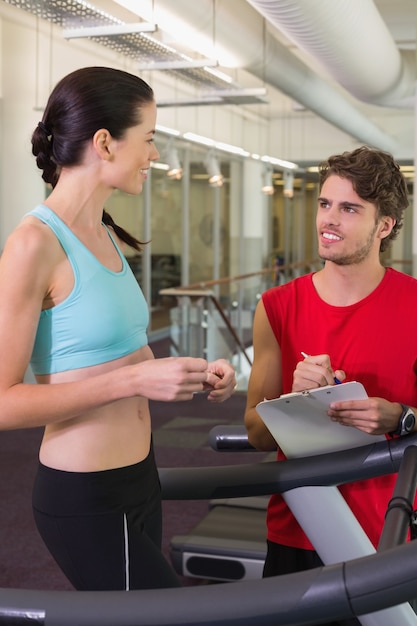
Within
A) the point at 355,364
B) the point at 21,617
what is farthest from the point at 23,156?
the point at 21,617

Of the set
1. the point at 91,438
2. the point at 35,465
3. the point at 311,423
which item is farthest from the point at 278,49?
the point at 91,438

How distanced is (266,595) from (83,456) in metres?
0.54

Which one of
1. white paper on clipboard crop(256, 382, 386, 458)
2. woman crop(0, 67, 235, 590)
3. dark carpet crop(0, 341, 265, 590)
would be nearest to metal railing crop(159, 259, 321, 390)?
dark carpet crop(0, 341, 265, 590)

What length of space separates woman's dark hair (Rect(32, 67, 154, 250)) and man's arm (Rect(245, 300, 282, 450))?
651 millimetres

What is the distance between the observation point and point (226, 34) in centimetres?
685

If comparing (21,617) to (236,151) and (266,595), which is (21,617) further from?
(236,151)

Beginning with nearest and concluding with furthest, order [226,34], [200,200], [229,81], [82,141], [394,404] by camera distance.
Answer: [82,141] → [394,404] → [226,34] → [229,81] → [200,200]

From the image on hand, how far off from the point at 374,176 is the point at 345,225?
133mm

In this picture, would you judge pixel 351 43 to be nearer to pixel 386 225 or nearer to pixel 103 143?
pixel 386 225

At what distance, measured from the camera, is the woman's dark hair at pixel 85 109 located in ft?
4.86

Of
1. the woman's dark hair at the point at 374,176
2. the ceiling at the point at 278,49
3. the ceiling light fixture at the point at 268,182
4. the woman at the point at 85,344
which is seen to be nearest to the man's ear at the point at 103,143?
the woman at the point at 85,344

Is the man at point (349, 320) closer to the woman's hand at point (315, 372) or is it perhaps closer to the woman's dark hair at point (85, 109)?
the woman's hand at point (315, 372)

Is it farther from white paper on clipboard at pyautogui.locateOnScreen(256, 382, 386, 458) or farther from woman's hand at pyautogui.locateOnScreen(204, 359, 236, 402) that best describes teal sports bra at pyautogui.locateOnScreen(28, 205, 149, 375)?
white paper on clipboard at pyautogui.locateOnScreen(256, 382, 386, 458)

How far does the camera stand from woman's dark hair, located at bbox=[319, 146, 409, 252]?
6.32 ft
